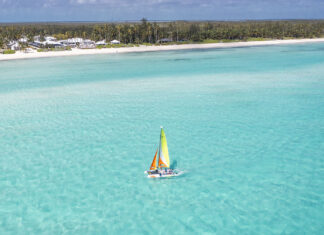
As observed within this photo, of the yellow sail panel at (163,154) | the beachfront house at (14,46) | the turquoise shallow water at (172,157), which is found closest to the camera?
the turquoise shallow water at (172,157)

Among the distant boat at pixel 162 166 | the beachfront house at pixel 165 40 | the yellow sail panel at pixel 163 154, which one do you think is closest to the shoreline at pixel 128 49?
the beachfront house at pixel 165 40

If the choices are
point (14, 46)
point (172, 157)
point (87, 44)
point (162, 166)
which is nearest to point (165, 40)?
point (87, 44)

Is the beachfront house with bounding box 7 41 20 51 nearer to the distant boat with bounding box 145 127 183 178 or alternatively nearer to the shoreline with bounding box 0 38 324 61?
the shoreline with bounding box 0 38 324 61

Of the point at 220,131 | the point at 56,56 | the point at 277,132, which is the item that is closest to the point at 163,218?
the point at 220,131

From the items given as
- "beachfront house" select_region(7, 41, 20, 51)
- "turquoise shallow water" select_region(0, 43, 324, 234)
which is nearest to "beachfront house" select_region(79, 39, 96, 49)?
"beachfront house" select_region(7, 41, 20, 51)

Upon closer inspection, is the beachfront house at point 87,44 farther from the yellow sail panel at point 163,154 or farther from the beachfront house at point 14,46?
the yellow sail panel at point 163,154
